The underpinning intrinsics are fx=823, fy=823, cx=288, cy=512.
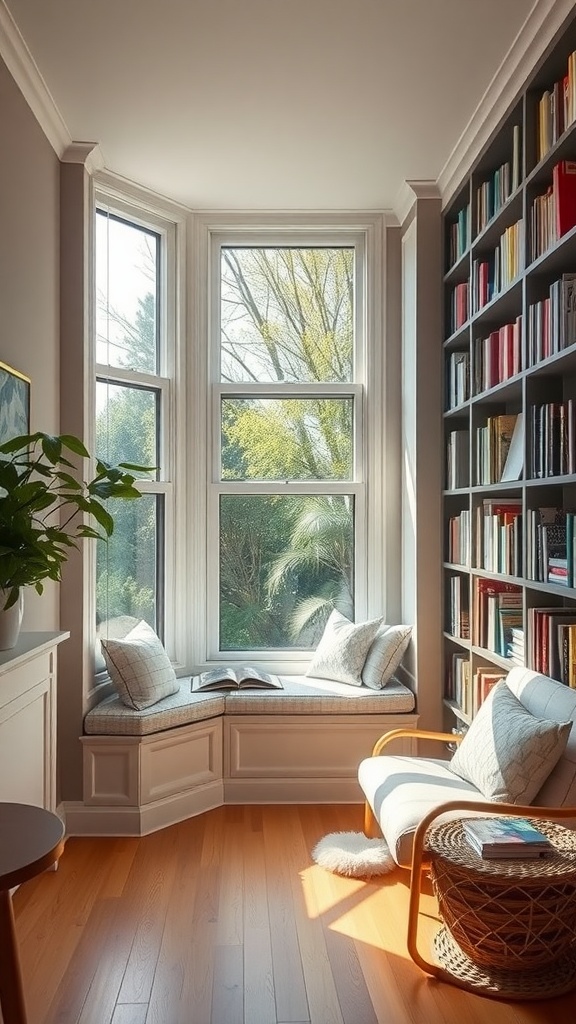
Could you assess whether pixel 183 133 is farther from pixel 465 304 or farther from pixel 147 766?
pixel 147 766

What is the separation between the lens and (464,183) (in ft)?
13.0

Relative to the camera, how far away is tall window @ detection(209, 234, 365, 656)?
4.82m

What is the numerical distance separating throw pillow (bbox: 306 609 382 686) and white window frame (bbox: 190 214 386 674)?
272mm

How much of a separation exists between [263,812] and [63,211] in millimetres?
3058

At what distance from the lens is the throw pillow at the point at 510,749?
8.66 ft

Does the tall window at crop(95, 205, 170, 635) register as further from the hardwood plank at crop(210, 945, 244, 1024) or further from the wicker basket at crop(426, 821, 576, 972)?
the wicker basket at crop(426, 821, 576, 972)

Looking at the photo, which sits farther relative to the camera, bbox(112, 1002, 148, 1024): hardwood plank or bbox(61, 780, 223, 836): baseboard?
bbox(61, 780, 223, 836): baseboard

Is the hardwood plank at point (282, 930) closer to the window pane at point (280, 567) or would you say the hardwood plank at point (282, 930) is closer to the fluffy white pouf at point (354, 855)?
the fluffy white pouf at point (354, 855)

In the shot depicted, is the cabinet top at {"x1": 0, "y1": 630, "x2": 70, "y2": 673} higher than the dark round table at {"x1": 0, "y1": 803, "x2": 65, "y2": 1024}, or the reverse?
the cabinet top at {"x1": 0, "y1": 630, "x2": 70, "y2": 673}

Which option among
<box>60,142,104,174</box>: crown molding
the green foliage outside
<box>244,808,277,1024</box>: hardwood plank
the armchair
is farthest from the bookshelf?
<box>60,142,104,174</box>: crown molding

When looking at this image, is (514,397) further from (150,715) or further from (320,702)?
(150,715)

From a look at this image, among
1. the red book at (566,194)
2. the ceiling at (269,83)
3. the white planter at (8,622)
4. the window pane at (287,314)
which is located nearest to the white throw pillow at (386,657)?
the window pane at (287,314)

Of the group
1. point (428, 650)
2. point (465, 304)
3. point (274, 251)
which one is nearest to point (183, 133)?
point (274, 251)

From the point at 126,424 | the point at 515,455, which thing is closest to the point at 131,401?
the point at 126,424
